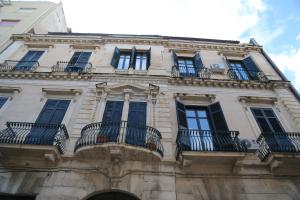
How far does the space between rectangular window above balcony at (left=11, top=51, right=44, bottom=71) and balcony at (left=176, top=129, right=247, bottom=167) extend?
360 inches

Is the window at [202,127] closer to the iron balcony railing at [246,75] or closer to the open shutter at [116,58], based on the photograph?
the iron balcony railing at [246,75]

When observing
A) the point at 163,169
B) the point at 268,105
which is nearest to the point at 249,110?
the point at 268,105

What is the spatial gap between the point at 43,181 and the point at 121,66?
7.34 m

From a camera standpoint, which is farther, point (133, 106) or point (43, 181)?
point (133, 106)

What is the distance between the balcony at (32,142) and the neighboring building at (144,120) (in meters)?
0.04

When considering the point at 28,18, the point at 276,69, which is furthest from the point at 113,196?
the point at 28,18

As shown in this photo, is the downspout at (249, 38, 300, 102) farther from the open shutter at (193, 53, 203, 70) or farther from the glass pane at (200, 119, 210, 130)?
the glass pane at (200, 119, 210, 130)

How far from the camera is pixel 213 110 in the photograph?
390 inches

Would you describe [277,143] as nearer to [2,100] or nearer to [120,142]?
[120,142]

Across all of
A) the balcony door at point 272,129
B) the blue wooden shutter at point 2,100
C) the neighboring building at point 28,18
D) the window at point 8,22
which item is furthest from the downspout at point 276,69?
the window at point 8,22

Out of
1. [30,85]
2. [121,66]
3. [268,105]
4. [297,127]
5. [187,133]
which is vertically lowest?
[187,133]

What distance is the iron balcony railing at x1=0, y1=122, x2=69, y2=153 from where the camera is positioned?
787cm

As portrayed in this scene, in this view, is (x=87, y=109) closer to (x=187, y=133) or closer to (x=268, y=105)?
(x=187, y=133)

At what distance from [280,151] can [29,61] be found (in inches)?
506
